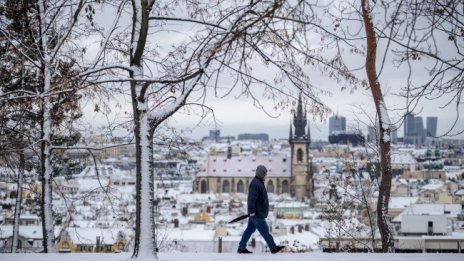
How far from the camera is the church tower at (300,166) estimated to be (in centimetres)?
10975

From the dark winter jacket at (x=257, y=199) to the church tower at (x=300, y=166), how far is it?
332 feet

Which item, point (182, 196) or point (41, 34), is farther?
point (182, 196)

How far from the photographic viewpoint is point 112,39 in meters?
9.10

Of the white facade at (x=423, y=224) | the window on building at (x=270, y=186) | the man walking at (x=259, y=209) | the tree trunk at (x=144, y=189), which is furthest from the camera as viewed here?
the window on building at (x=270, y=186)

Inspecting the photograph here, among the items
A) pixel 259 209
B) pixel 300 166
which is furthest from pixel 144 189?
pixel 300 166

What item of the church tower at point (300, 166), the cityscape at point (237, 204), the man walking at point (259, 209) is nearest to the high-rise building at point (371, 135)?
the cityscape at point (237, 204)

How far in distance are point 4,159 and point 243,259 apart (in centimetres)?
507

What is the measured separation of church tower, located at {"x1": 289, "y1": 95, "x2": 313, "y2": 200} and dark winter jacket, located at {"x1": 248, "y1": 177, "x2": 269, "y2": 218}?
10126cm

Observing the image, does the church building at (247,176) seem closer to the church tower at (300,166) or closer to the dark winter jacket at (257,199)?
the church tower at (300,166)

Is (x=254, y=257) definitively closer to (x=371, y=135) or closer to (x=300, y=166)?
(x=371, y=135)

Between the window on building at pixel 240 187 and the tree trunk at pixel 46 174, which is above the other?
the tree trunk at pixel 46 174

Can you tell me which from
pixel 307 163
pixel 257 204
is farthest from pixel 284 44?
pixel 307 163

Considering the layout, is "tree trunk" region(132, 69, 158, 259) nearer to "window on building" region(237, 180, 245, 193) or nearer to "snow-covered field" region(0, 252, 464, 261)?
"snow-covered field" region(0, 252, 464, 261)

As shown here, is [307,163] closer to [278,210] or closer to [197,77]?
[278,210]
